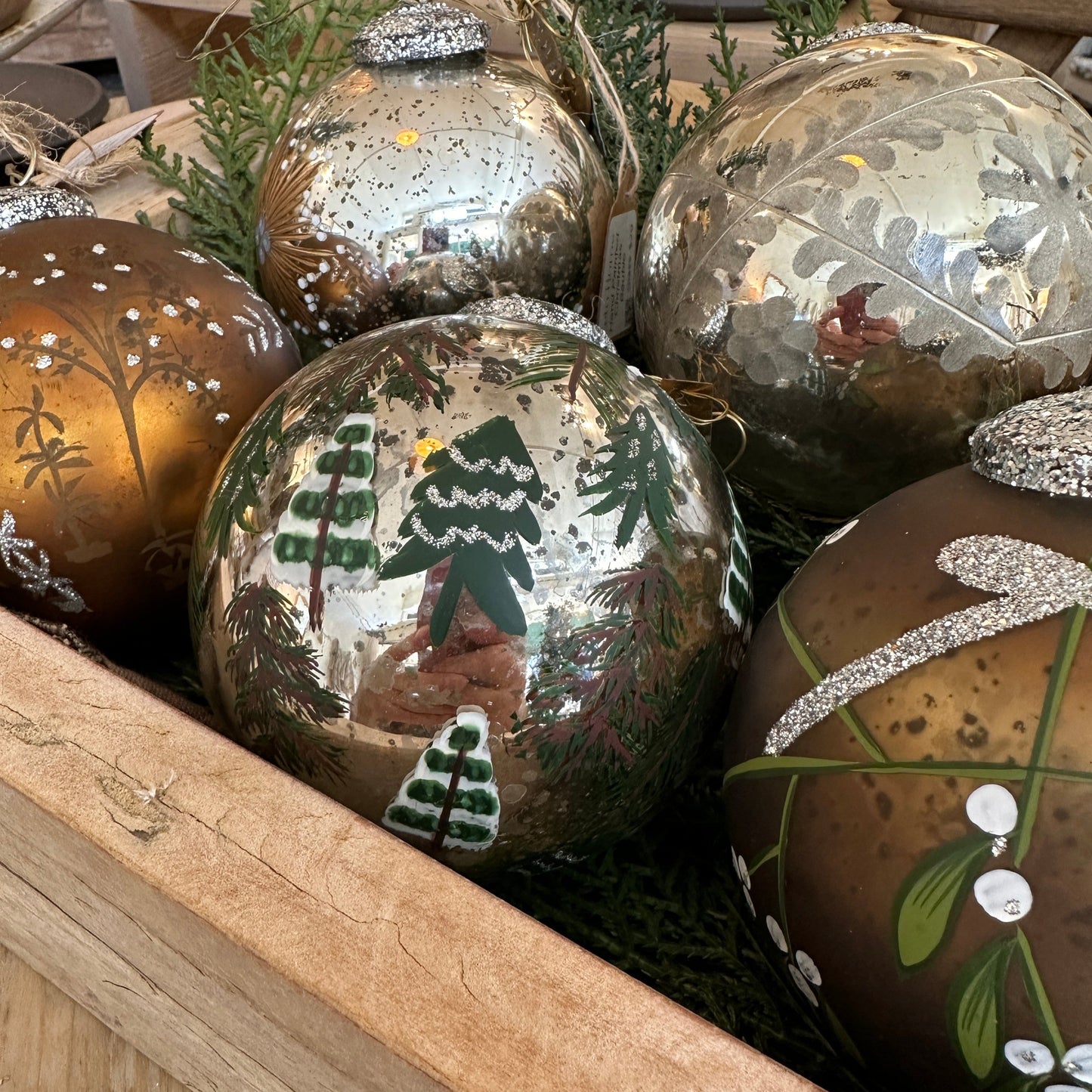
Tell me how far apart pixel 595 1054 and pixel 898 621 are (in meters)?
0.19

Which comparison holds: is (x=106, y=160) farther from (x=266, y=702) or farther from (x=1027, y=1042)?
(x=1027, y=1042)

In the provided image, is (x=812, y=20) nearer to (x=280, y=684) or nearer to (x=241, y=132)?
(x=241, y=132)

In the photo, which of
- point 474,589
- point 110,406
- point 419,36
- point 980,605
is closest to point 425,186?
point 419,36

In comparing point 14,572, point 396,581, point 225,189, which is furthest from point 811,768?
point 225,189

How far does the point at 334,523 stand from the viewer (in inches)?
18.3

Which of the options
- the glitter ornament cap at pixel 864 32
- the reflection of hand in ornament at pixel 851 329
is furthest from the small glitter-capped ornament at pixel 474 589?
the glitter ornament cap at pixel 864 32

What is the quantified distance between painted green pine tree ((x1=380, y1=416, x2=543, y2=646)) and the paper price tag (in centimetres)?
40

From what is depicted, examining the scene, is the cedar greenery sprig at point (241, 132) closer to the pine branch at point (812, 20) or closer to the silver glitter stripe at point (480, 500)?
the pine branch at point (812, 20)

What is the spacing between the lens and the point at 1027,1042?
0.37m

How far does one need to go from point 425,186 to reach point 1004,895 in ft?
1.78

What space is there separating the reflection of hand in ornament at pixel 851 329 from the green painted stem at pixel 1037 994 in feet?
1.04

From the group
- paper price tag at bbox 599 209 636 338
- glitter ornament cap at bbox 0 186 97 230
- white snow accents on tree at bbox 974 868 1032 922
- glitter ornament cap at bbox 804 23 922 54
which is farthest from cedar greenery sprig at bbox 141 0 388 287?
white snow accents on tree at bbox 974 868 1032 922

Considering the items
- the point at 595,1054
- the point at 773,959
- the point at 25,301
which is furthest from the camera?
the point at 25,301

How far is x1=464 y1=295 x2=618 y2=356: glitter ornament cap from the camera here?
0.58 metres
